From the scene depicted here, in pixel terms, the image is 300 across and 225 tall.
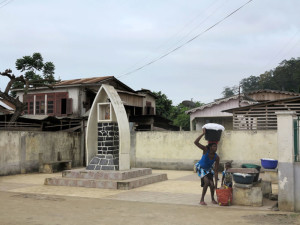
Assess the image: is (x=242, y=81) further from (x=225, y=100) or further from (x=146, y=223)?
(x=146, y=223)

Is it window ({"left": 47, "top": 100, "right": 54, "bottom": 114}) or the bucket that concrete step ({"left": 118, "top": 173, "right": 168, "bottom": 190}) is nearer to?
the bucket

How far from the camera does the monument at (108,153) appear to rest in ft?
40.7

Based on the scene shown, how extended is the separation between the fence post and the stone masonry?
6352 millimetres

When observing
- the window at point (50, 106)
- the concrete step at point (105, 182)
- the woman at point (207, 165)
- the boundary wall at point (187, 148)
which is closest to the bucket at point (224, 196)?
the woman at point (207, 165)

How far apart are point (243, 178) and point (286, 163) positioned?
1.07 meters

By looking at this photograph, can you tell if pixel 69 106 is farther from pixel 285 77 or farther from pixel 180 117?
pixel 285 77

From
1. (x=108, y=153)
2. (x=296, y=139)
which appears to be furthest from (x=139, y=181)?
(x=296, y=139)

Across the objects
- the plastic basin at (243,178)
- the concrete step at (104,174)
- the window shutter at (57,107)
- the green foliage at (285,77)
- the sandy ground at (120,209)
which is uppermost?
the green foliage at (285,77)

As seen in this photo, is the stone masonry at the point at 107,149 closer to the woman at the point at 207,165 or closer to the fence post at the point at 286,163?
the woman at the point at 207,165

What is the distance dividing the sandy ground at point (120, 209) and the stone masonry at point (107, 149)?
55.8 inches

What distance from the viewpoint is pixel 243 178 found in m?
8.46

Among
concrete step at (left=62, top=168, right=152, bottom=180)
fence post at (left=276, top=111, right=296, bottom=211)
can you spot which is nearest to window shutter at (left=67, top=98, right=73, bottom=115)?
concrete step at (left=62, top=168, right=152, bottom=180)

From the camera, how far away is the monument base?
11.7 metres

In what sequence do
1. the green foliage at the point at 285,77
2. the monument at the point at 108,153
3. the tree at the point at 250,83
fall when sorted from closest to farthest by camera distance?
the monument at the point at 108,153 < the green foliage at the point at 285,77 < the tree at the point at 250,83
